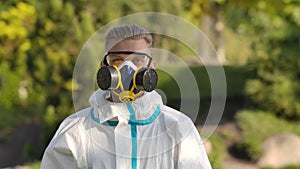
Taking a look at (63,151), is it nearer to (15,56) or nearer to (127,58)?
(127,58)

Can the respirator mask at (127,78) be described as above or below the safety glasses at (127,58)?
below

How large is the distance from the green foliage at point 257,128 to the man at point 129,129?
24.8 ft

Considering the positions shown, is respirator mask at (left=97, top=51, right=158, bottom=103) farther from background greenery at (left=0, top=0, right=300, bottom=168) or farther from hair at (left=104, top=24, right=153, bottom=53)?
background greenery at (left=0, top=0, right=300, bottom=168)

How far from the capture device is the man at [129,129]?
6.71ft

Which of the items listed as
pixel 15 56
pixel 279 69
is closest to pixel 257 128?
pixel 279 69

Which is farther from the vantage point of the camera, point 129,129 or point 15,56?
point 15,56

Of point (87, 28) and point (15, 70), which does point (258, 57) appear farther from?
point (15, 70)

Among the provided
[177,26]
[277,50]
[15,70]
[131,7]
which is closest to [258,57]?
[277,50]

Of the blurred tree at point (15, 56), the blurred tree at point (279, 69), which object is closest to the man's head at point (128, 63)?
the blurred tree at point (279, 69)

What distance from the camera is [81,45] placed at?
28.6 feet

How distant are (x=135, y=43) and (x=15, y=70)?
12906 mm

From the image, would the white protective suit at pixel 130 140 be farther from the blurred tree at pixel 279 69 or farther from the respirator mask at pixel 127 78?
the blurred tree at pixel 279 69

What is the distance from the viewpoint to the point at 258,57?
1123 centimetres

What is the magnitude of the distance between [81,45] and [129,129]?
22.1ft
